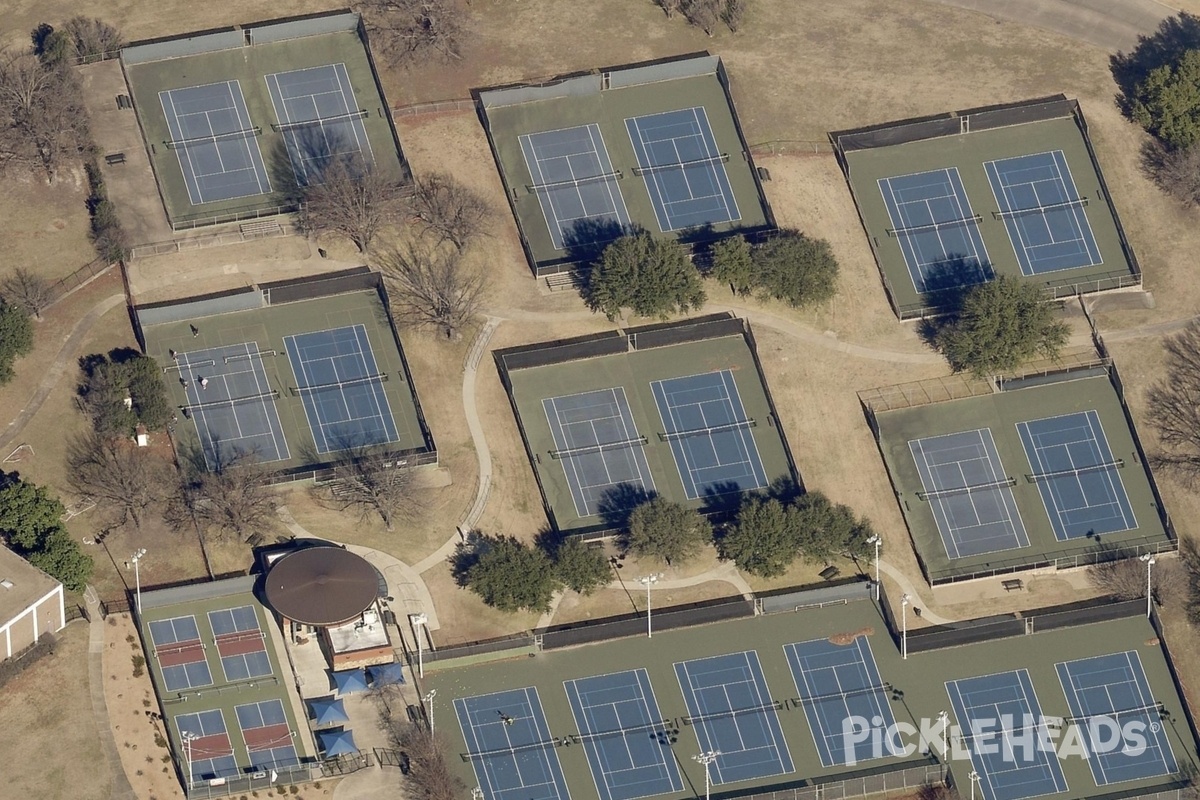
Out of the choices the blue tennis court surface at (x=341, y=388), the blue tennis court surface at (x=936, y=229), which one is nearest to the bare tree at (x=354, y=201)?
the blue tennis court surface at (x=341, y=388)

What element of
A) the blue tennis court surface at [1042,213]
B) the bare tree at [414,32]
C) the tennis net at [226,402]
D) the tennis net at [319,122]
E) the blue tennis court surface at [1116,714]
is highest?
the bare tree at [414,32]

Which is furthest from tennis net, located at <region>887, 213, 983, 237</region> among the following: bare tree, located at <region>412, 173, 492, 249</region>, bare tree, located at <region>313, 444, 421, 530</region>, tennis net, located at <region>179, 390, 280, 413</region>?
tennis net, located at <region>179, 390, 280, 413</region>

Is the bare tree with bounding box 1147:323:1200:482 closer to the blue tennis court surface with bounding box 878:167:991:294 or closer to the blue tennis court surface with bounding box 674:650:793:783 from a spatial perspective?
the blue tennis court surface with bounding box 878:167:991:294

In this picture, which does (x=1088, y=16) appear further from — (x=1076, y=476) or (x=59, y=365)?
(x=59, y=365)

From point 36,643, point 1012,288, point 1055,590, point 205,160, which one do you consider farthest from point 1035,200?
point 36,643

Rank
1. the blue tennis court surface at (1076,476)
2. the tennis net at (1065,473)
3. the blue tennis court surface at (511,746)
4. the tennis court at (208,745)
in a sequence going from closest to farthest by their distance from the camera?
the tennis court at (208,745) < the blue tennis court surface at (511,746) < the blue tennis court surface at (1076,476) < the tennis net at (1065,473)

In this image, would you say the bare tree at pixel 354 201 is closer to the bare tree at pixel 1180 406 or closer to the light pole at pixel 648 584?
the light pole at pixel 648 584

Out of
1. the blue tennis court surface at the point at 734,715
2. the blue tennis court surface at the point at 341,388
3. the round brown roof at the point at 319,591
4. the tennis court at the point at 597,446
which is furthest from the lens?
the tennis court at the point at 597,446
